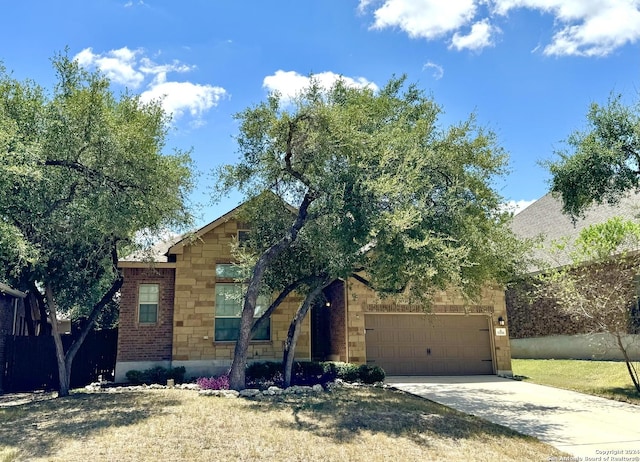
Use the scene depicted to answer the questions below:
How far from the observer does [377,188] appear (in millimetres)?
10812

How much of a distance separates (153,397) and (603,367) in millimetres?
14158

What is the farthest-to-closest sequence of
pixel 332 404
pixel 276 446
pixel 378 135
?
pixel 378 135 < pixel 332 404 < pixel 276 446

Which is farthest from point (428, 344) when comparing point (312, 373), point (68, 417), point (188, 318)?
point (68, 417)

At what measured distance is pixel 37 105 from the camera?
11711 mm

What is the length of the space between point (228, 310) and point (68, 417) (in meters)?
7.47

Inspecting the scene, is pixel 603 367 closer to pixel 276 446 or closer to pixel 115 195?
pixel 276 446

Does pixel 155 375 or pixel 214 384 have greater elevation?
pixel 155 375

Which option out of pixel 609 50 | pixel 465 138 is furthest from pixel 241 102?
pixel 609 50

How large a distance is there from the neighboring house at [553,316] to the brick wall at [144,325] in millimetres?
13111

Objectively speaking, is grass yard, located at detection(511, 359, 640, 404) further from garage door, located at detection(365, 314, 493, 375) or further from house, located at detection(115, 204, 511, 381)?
garage door, located at detection(365, 314, 493, 375)

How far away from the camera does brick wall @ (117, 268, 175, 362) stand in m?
16.1

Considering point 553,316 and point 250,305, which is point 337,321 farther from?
point 553,316

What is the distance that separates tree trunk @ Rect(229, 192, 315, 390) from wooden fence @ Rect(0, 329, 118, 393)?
6.42 m

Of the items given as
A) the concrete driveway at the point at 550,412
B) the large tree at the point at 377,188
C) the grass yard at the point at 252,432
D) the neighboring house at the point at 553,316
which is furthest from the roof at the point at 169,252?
the neighboring house at the point at 553,316
